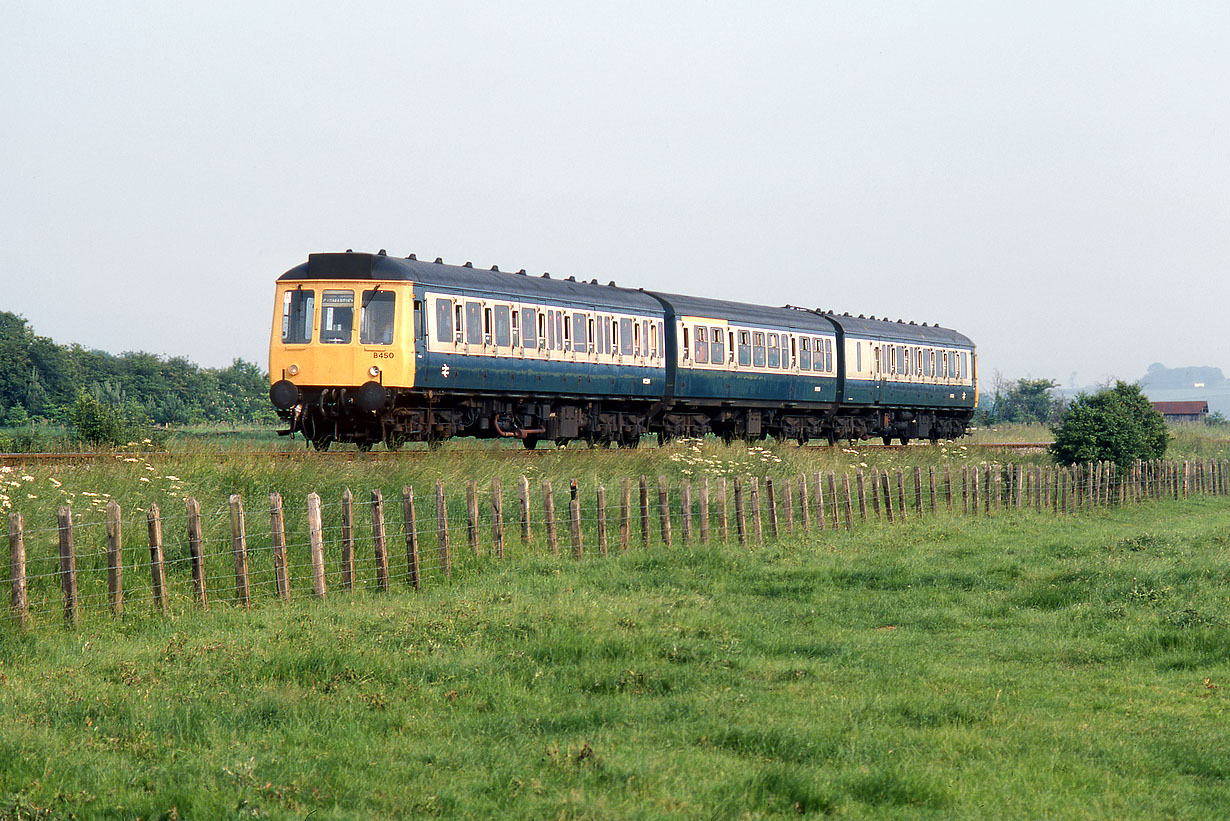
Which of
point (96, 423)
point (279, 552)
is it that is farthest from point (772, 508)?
point (96, 423)

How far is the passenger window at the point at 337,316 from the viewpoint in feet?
76.7

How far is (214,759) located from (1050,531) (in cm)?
1753

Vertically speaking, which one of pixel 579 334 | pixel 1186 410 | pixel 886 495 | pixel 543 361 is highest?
pixel 579 334

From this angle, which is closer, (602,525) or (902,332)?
(602,525)

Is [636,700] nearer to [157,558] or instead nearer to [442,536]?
[157,558]

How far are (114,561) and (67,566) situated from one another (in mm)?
492

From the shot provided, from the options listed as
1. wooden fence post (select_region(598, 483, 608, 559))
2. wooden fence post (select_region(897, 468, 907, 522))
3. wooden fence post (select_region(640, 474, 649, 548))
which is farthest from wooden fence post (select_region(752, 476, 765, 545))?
wooden fence post (select_region(897, 468, 907, 522))

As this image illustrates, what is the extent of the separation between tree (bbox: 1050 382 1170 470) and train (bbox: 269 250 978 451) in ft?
23.0

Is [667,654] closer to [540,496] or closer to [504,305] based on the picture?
[540,496]

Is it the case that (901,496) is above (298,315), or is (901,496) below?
below

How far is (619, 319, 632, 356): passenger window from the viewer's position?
28938 mm

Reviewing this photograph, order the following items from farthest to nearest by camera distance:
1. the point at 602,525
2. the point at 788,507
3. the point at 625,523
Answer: the point at 788,507
the point at 625,523
the point at 602,525

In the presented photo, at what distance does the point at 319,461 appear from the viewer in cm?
1909

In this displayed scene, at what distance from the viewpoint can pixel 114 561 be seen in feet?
38.0
